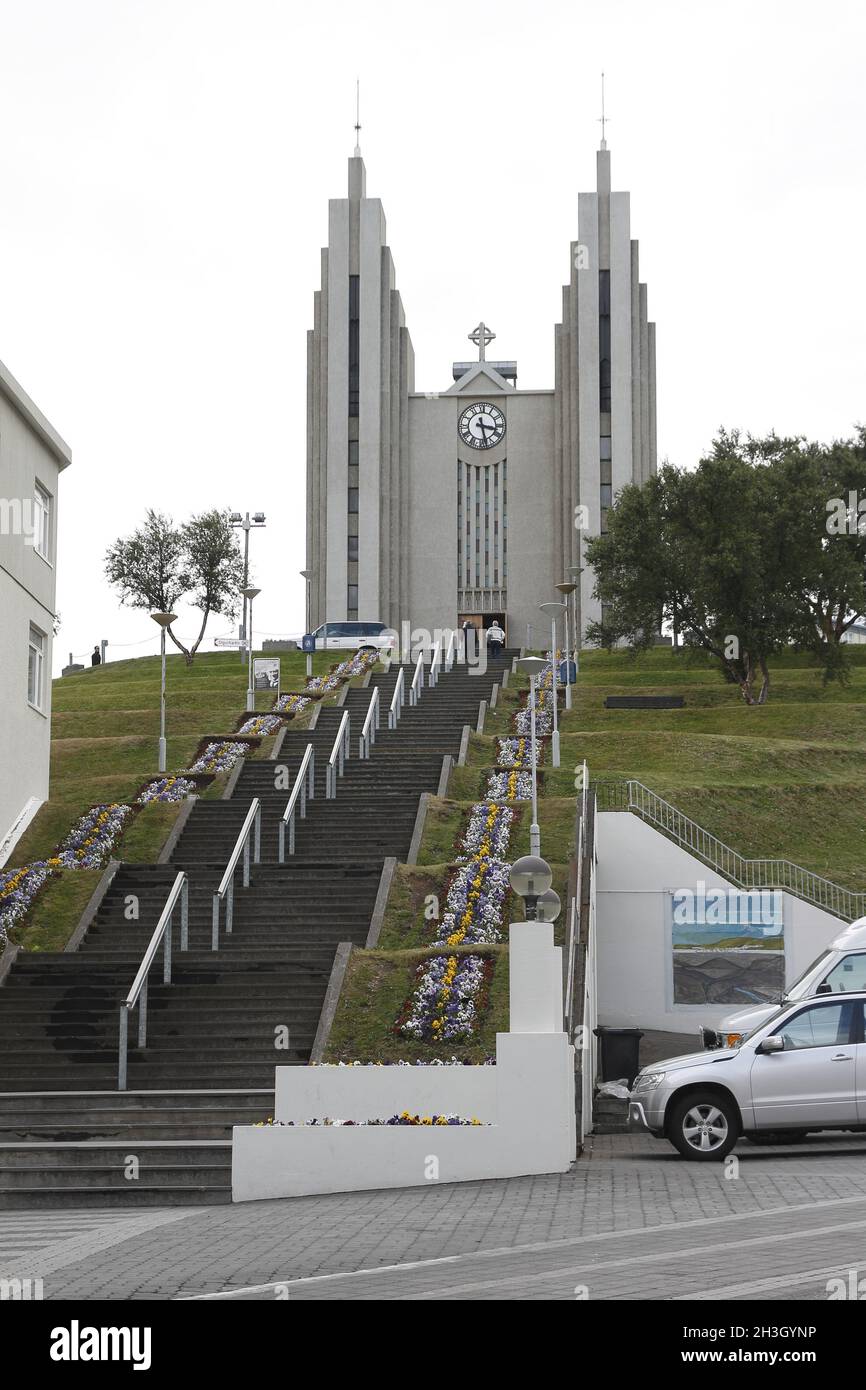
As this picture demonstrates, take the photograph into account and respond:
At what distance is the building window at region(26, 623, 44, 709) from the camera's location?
27.2 metres

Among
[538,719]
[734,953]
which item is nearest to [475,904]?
[734,953]

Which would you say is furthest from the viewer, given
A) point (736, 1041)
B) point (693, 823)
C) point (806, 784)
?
point (806, 784)

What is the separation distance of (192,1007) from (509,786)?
1021 centimetres

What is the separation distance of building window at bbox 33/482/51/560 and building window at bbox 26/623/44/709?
4.52 feet

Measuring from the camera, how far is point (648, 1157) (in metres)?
15.3

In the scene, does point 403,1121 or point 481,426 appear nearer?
point 403,1121

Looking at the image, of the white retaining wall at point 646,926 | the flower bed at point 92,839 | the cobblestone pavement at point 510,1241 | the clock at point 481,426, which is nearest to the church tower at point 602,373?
the clock at point 481,426

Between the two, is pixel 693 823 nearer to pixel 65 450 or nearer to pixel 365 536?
pixel 65 450

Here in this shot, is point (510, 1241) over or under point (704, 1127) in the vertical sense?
under

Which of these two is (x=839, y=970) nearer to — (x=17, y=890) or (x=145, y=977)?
(x=145, y=977)

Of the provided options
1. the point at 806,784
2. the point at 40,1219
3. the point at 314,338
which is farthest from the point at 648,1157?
the point at 314,338

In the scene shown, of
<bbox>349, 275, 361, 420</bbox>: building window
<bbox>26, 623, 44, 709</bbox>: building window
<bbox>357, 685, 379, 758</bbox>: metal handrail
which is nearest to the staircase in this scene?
<bbox>357, 685, 379, 758</bbox>: metal handrail

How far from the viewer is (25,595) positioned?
85.9ft

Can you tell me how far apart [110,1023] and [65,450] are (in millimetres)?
12388
